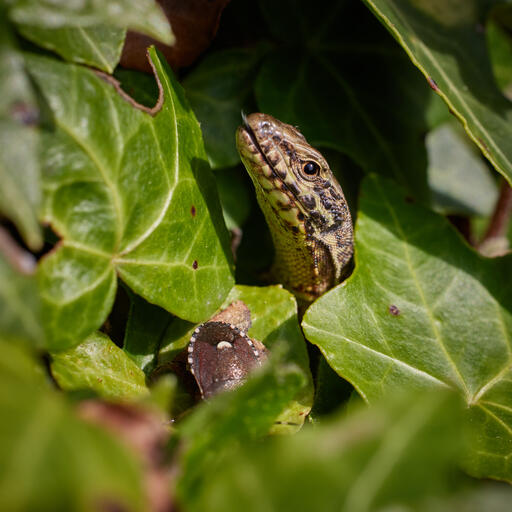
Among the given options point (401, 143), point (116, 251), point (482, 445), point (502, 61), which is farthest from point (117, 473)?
point (502, 61)

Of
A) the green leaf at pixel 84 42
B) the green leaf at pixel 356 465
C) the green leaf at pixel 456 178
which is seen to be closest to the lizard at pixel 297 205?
the green leaf at pixel 84 42

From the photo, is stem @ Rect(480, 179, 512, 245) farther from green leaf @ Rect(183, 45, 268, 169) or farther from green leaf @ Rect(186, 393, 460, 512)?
green leaf @ Rect(186, 393, 460, 512)

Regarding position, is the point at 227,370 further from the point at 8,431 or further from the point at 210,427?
the point at 8,431

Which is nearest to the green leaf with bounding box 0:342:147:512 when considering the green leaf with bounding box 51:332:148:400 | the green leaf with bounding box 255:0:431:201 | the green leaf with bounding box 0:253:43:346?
the green leaf with bounding box 0:253:43:346

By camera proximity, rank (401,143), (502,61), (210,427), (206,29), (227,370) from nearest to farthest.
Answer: (210,427) → (227,370) → (206,29) → (401,143) → (502,61)

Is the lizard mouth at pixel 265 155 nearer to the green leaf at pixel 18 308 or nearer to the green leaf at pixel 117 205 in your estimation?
the green leaf at pixel 117 205
